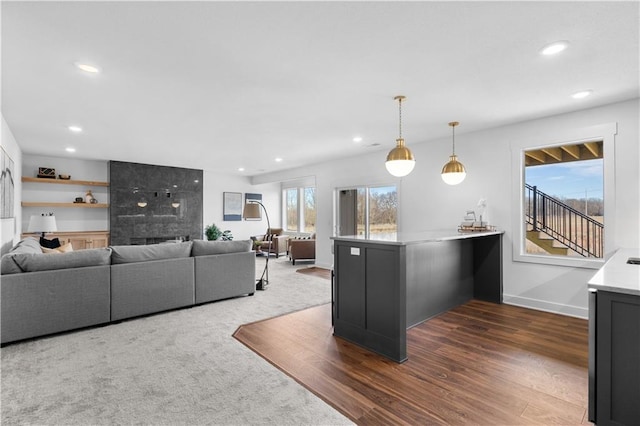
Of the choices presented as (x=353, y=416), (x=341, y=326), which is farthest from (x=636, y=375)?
(x=341, y=326)

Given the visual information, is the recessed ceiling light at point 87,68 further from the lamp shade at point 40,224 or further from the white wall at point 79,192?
the white wall at point 79,192

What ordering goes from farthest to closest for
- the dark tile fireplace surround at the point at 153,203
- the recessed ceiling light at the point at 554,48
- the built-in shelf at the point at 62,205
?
the dark tile fireplace surround at the point at 153,203 < the built-in shelf at the point at 62,205 < the recessed ceiling light at the point at 554,48

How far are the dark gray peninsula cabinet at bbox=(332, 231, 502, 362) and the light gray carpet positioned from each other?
0.90m

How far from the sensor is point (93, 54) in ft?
7.86

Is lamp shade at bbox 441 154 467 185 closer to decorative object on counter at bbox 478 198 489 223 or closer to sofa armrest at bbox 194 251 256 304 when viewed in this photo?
decorative object on counter at bbox 478 198 489 223

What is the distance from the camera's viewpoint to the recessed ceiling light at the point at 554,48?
2236 mm

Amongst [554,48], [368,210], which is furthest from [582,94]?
[368,210]

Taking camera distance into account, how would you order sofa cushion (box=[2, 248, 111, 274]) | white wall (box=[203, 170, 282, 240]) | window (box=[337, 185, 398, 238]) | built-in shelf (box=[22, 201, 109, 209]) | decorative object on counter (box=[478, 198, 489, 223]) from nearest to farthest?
sofa cushion (box=[2, 248, 111, 274]), decorative object on counter (box=[478, 198, 489, 223]), window (box=[337, 185, 398, 238]), built-in shelf (box=[22, 201, 109, 209]), white wall (box=[203, 170, 282, 240])

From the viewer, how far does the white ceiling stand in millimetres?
1912

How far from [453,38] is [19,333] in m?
4.57

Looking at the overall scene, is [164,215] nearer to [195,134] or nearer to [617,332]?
[195,134]

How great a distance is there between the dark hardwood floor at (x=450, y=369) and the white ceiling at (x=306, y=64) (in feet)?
8.13

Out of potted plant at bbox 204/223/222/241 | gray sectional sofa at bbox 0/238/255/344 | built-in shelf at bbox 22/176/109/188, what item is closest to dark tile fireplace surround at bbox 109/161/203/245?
potted plant at bbox 204/223/222/241

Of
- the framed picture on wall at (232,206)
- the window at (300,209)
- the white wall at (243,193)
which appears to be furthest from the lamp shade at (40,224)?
the window at (300,209)
